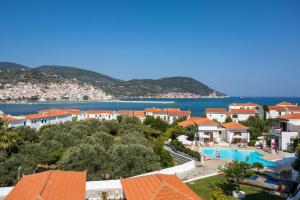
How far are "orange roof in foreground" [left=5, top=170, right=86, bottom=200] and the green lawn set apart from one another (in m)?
7.18

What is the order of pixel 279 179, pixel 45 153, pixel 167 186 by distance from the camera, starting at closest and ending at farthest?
pixel 167 186, pixel 279 179, pixel 45 153

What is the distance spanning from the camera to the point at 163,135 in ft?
136

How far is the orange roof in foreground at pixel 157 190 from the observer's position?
1154cm

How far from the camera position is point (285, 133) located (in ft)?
105

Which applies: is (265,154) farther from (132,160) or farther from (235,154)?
(132,160)

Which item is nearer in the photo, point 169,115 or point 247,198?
point 247,198

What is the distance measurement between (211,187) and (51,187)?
10.2 meters

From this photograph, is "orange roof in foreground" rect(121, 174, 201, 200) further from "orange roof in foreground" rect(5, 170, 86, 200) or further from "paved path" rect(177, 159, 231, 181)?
"paved path" rect(177, 159, 231, 181)

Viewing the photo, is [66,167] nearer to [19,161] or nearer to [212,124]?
[19,161]

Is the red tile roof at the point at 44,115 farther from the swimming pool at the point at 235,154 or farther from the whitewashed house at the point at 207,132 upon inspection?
the swimming pool at the point at 235,154

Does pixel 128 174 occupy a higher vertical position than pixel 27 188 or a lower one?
lower

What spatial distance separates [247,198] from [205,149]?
19.1 meters

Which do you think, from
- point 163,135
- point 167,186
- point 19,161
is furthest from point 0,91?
point 167,186

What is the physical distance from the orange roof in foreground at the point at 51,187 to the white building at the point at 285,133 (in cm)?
2504
